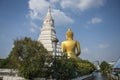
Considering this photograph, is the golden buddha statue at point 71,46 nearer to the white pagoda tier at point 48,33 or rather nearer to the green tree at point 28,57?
the white pagoda tier at point 48,33

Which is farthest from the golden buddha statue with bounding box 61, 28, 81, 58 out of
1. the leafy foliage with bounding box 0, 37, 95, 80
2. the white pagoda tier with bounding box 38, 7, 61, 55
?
the leafy foliage with bounding box 0, 37, 95, 80

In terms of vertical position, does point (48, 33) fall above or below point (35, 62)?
above

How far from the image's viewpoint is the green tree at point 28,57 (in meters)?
17.3

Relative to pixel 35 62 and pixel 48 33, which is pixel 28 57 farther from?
pixel 48 33

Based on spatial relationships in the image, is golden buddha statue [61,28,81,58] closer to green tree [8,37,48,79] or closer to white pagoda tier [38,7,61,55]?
white pagoda tier [38,7,61,55]

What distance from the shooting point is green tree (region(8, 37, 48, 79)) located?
56.7 feet

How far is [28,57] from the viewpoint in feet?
61.7

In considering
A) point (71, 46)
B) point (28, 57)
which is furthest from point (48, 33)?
point (28, 57)

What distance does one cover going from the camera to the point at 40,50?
1934 cm

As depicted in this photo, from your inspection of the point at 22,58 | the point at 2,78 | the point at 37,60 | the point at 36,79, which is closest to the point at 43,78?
the point at 36,79

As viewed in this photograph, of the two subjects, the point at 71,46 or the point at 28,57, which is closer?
the point at 28,57

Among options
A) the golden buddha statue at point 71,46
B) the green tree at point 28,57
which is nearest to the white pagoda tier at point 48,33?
the golden buddha statue at point 71,46

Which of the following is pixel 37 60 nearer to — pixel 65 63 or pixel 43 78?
pixel 43 78

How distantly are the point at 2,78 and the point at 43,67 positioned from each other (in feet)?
17.8
